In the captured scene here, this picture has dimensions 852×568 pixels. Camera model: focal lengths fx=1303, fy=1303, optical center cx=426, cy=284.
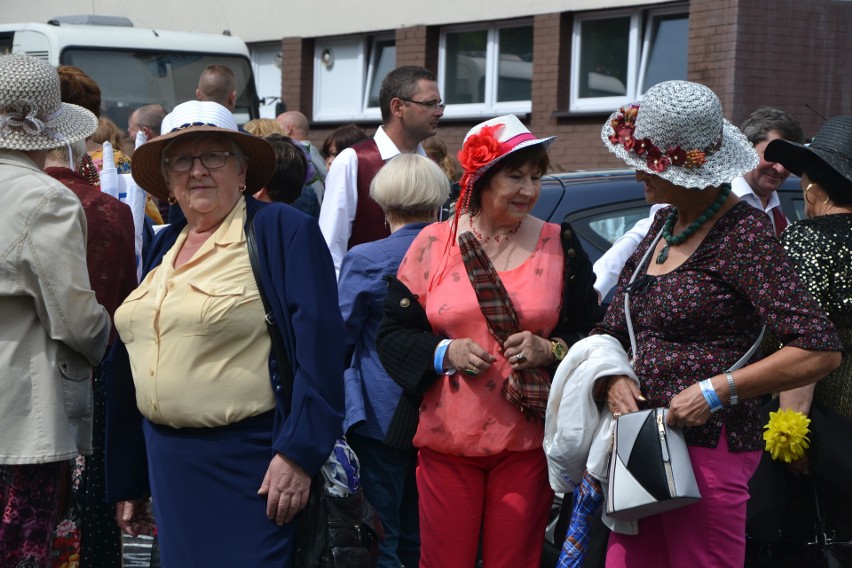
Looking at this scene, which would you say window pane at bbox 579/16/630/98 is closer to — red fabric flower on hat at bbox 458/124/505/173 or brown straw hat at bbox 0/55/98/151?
red fabric flower on hat at bbox 458/124/505/173

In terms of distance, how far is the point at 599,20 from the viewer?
14.9 m

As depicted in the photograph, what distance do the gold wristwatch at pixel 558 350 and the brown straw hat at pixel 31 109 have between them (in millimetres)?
1747

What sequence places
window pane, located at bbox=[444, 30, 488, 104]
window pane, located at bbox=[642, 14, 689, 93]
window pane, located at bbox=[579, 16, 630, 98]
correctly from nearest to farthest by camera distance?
window pane, located at bbox=[642, 14, 689, 93] < window pane, located at bbox=[579, 16, 630, 98] < window pane, located at bbox=[444, 30, 488, 104]

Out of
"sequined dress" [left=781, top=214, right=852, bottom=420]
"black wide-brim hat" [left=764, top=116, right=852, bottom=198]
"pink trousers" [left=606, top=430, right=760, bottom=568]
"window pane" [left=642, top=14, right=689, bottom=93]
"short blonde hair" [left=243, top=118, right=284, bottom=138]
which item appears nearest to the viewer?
"pink trousers" [left=606, top=430, right=760, bottom=568]

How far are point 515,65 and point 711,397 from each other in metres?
12.8

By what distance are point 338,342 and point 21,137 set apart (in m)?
1.28

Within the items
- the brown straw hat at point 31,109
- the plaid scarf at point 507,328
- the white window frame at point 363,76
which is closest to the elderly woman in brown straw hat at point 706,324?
the plaid scarf at point 507,328

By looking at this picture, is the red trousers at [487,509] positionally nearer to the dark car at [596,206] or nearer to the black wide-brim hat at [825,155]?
the black wide-brim hat at [825,155]

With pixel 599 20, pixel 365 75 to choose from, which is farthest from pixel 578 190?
pixel 365 75

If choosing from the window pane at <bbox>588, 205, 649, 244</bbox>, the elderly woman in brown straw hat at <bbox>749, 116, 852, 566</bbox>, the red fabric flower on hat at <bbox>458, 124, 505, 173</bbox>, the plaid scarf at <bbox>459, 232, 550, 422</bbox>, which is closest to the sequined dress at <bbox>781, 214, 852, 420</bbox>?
the elderly woman in brown straw hat at <bbox>749, 116, 852, 566</bbox>

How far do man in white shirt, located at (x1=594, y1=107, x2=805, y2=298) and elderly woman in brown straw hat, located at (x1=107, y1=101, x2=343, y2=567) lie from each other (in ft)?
6.54

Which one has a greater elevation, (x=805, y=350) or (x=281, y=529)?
(x=805, y=350)

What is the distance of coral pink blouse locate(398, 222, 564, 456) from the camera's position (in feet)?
14.0

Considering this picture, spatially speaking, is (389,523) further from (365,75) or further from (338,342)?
(365,75)
